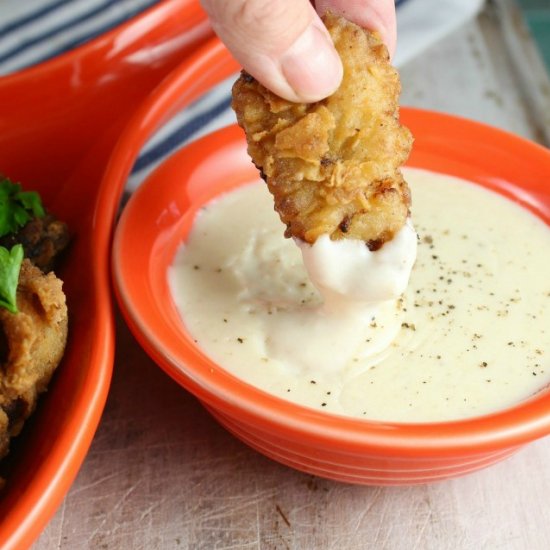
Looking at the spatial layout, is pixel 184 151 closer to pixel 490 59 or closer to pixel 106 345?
pixel 106 345

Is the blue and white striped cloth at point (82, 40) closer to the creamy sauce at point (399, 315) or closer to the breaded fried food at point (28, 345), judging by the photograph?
the creamy sauce at point (399, 315)

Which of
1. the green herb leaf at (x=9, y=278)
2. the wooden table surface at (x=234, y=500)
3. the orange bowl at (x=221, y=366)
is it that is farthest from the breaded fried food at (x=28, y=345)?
the wooden table surface at (x=234, y=500)

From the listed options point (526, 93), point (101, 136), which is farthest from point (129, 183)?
point (526, 93)

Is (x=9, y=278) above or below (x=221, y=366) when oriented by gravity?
above

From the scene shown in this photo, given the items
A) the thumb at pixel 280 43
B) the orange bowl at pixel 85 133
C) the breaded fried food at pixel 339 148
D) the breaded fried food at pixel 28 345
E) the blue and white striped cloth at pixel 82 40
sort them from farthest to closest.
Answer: the blue and white striped cloth at pixel 82 40 → the orange bowl at pixel 85 133 → the breaded fried food at pixel 339 148 → the breaded fried food at pixel 28 345 → the thumb at pixel 280 43

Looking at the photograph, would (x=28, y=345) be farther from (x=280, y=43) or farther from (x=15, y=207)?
(x=280, y=43)

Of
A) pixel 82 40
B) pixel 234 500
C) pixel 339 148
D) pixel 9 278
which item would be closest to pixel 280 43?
pixel 339 148
